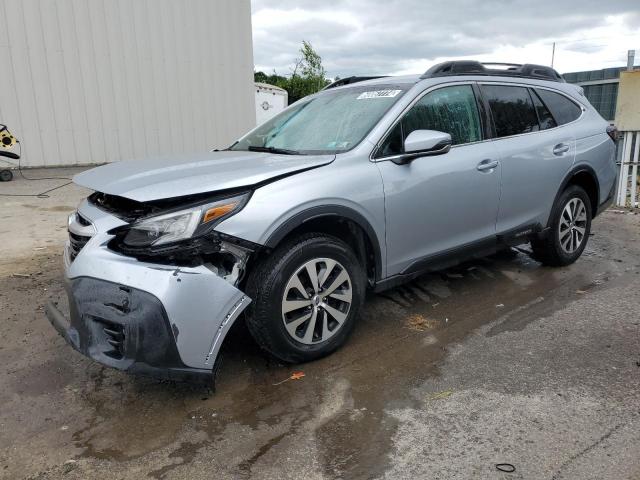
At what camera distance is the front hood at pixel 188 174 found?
279 cm

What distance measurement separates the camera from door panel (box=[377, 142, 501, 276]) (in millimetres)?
3539

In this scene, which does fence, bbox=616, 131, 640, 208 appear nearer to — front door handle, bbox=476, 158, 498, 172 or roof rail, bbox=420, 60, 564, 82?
roof rail, bbox=420, 60, 564, 82

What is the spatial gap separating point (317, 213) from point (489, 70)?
241 cm

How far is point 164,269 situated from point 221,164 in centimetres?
96

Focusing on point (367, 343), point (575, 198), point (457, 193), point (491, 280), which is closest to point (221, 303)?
point (367, 343)

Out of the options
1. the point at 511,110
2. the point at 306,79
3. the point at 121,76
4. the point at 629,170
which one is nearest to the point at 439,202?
the point at 511,110

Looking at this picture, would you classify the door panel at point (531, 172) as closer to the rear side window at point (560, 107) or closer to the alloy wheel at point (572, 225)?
the rear side window at point (560, 107)

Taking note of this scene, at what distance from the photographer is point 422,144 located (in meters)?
3.45

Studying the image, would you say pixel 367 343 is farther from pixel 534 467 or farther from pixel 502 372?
pixel 534 467

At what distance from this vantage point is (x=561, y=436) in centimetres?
255

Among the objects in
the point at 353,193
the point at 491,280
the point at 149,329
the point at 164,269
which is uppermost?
the point at 353,193

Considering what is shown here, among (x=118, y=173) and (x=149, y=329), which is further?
(x=118, y=173)

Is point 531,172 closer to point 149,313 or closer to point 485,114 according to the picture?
point 485,114

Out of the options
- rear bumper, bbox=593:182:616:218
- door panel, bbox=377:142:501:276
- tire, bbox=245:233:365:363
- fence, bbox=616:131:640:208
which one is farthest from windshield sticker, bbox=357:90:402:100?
fence, bbox=616:131:640:208
